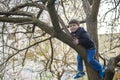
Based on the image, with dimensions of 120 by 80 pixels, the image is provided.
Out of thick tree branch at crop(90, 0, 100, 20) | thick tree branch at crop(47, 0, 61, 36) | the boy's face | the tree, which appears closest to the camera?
thick tree branch at crop(47, 0, 61, 36)

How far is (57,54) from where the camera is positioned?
53.2 ft

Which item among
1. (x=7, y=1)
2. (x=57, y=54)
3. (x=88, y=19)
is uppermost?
(x=7, y=1)

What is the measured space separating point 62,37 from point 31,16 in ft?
3.80

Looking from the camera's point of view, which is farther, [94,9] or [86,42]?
[94,9]

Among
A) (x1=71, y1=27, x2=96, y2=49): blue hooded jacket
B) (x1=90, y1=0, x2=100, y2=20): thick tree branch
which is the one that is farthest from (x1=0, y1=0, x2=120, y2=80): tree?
(x1=71, y1=27, x2=96, y2=49): blue hooded jacket

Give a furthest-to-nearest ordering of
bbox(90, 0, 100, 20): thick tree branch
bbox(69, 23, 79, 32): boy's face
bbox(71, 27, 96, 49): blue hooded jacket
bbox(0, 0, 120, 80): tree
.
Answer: bbox(90, 0, 100, 20): thick tree branch
bbox(69, 23, 79, 32): boy's face
bbox(71, 27, 96, 49): blue hooded jacket
bbox(0, 0, 120, 80): tree

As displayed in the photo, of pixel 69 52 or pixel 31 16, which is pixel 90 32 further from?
pixel 69 52

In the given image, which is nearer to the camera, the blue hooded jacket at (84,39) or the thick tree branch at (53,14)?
the thick tree branch at (53,14)

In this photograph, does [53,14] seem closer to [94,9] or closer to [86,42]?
[86,42]

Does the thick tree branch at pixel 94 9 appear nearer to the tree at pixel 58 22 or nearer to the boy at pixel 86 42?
the tree at pixel 58 22

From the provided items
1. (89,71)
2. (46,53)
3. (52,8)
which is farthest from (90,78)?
(46,53)

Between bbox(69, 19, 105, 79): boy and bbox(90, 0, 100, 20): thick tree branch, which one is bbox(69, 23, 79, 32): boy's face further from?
bbox(90, 0, 100, 20): thick tree branch

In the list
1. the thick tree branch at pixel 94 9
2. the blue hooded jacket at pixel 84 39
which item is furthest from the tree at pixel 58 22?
the blue hooded jacket at pixel 84 39

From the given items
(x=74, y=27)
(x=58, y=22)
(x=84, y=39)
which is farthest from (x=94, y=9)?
(x=58, y=22)
